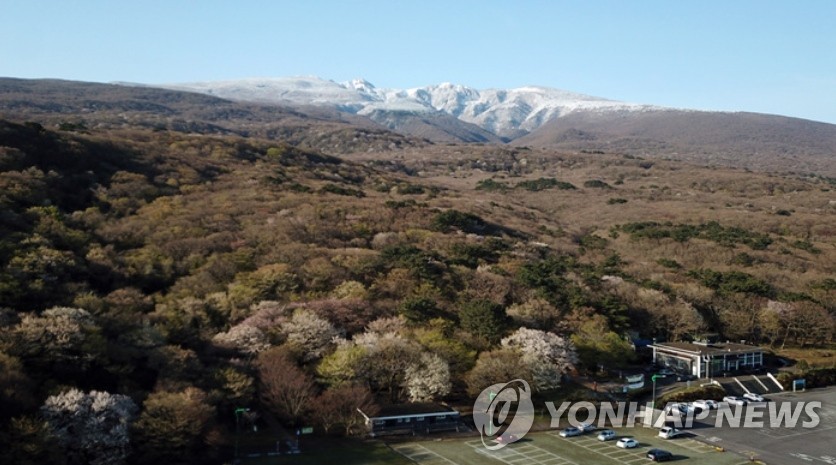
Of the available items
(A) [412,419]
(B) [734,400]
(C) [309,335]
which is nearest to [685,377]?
(B) [734,400]

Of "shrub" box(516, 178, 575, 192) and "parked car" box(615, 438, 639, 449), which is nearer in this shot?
"parked car" box(615, 438, 639, 449)

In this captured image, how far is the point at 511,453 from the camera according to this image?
962 inches

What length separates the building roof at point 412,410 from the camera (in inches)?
1028

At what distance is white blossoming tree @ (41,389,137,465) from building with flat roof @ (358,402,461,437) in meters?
8.73

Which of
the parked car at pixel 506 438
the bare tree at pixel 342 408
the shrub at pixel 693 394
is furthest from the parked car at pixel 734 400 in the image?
the bare tree at pixel 342 408

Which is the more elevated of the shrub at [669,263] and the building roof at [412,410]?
the shrub at [669,263]

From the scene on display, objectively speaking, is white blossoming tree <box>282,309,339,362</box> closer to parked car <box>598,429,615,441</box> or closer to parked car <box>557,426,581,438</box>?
parked car <box>557,426,581,438</box>

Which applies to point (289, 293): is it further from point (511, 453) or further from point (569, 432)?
point (569, 432)

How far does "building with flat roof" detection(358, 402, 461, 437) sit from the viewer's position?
25797 mm

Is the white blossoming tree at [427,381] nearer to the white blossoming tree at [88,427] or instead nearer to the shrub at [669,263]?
the white blossoming tree at [88,427]

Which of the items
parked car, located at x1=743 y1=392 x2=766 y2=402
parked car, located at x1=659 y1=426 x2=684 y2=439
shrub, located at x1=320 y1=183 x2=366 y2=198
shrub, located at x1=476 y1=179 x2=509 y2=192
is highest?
shrub, located at x1=320 y1=183 x2=366 y2=198

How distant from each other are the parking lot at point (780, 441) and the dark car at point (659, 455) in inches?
118

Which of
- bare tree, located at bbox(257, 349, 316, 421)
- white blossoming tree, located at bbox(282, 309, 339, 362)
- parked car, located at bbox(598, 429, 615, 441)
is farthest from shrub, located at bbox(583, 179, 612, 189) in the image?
bare tree, located at bbox(257, 349, 316, 421)

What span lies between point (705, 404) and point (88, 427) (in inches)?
995
